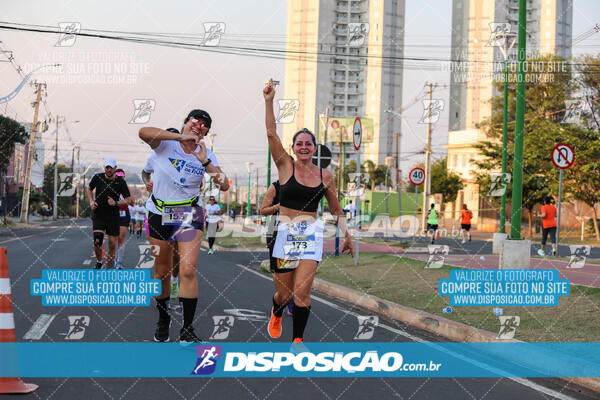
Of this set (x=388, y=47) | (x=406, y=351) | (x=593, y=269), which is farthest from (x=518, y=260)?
(x=388, y=47)

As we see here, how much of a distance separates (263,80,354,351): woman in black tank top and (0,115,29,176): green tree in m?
43.4

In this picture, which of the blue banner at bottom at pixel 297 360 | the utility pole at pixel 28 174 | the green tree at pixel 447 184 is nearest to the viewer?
the blue banner at bottom at pixel 297 360

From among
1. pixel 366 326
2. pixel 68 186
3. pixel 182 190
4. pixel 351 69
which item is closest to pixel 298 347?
pixel 182 190

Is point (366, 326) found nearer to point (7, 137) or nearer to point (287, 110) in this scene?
point (287, 110)

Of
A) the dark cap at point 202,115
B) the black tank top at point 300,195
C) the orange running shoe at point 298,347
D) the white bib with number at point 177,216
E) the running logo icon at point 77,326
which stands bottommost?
the running logo icon at point 77,326

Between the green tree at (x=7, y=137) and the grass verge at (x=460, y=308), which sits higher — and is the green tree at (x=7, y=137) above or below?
above

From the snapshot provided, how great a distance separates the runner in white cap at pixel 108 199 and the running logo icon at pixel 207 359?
492 cm

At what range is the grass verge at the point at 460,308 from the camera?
667 cm

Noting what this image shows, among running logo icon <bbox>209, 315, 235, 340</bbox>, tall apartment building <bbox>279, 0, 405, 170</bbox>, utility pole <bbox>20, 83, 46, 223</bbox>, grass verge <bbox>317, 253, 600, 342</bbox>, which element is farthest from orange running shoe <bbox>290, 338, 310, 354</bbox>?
tall apartment building <bbox>279, 0, 405, 170</bbox>

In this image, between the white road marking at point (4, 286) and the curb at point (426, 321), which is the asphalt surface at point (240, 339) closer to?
the curb at point (426, 321)

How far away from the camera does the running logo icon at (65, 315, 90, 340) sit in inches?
233

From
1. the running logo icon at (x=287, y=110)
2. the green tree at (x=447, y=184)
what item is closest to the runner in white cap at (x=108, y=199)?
the running logo icon at (x=287, y=110)

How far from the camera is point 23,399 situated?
13.2 feet

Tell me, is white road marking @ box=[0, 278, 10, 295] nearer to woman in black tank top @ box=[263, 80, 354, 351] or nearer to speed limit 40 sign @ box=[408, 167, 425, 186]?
woman in black tank top @ box=[263, 80, 354, 351]
